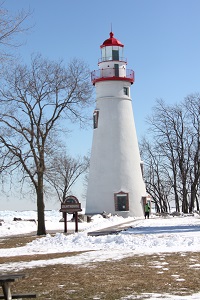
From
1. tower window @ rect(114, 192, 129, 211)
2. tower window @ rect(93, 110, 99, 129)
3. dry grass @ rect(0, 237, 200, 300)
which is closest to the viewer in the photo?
dry grass @ rect(0, 237, 200, 300)

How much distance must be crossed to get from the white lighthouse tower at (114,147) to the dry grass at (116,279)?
28.1 metres

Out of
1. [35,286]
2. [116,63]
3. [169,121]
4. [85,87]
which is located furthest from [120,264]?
[169,121]

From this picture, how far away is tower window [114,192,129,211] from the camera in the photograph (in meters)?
41.6

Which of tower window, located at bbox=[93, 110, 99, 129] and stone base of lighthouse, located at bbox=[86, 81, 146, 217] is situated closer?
stone base of lighthouse, located at bbox=[86, 81, 146, 217]

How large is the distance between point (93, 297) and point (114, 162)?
33300mm

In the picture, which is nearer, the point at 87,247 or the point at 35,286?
the point at 35,286

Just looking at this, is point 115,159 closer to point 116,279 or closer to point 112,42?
point 112,42

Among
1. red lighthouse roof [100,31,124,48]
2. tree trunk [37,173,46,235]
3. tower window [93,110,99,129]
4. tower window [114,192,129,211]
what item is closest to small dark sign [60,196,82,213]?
tree trunk [37,173,46,235]

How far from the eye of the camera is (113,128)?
139ft

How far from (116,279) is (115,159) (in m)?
31.5

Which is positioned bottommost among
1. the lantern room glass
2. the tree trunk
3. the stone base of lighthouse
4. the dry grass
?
the dry grass

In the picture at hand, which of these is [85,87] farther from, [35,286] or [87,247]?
[35,286]

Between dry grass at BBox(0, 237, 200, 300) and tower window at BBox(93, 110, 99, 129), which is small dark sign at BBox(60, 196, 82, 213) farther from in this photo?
tower window at BBox(93, 110, 99, 129)

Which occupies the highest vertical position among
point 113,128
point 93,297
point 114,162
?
point 113,128
